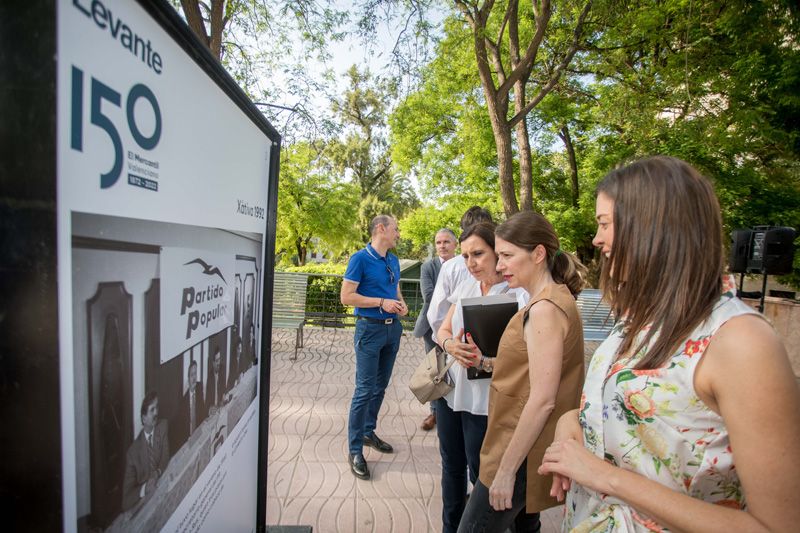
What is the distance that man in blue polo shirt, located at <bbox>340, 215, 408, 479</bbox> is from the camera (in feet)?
11.6

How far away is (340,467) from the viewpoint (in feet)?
11.8

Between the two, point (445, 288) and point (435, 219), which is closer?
point (445, 288)

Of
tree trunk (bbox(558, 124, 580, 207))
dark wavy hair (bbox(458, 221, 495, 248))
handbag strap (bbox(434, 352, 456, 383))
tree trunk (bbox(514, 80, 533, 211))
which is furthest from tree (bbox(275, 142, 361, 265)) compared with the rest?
handbag strap (bbox(434, 352, 456, 383))

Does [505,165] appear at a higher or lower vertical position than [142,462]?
higher

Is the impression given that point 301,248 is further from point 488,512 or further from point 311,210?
point 488,512

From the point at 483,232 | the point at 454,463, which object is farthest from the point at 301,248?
the point at 454,463

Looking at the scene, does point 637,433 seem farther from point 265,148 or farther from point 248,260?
point 265,148

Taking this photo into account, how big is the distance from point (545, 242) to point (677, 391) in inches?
43.8

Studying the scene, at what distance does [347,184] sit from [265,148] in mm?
22037

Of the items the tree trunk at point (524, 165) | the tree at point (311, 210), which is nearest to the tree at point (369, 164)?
the tree at point (311, 210)

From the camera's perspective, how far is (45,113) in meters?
0.58

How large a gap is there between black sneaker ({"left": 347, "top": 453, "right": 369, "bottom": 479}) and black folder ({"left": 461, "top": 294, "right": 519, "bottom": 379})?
175cm

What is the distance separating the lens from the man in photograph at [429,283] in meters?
4.37

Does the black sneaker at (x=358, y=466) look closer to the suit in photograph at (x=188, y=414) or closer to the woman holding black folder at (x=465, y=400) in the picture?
the woman holding black folder at (x=465, y=400)
